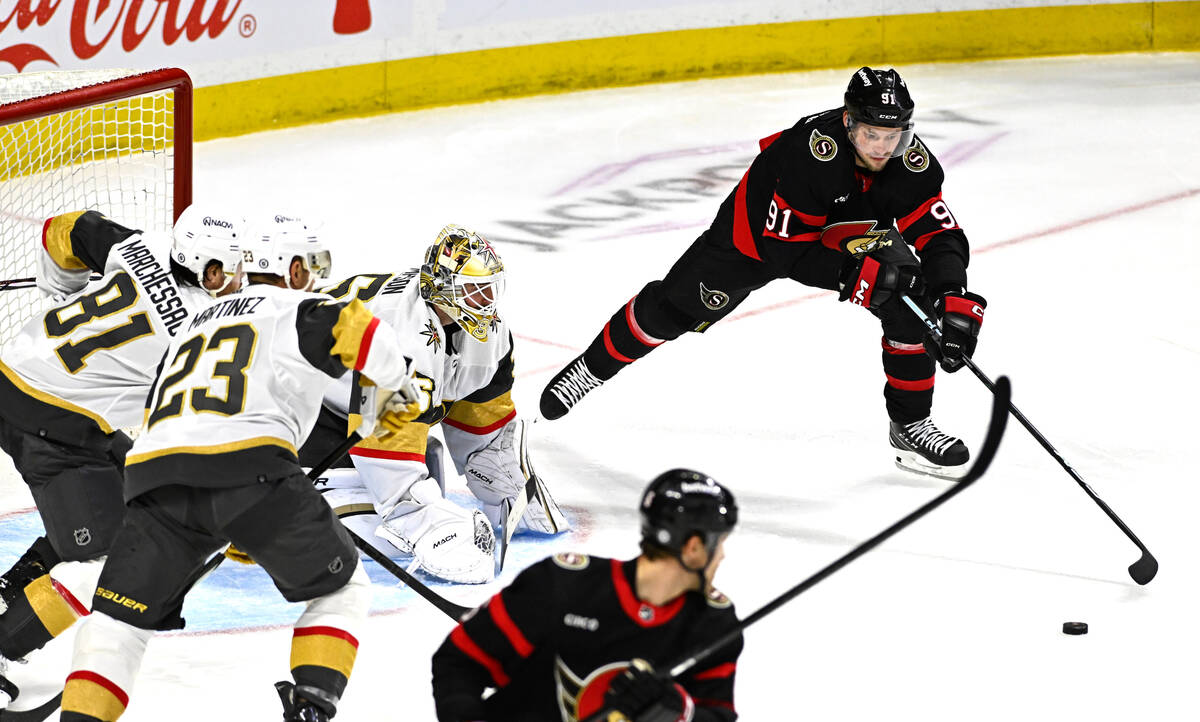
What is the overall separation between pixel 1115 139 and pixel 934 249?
360cm

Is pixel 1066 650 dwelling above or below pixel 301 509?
below

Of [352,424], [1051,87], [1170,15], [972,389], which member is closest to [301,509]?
[352,424]

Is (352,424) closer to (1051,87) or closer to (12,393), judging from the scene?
(12,393)

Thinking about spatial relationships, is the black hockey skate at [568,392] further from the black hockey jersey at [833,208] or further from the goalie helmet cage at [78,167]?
the goalie helmet cage at [78,167]

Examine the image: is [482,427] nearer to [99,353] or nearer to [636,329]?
[636,329]

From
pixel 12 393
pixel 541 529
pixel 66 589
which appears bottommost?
pixel 541 529

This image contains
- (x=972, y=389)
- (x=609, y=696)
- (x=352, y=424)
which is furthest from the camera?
(x=972, y=389)

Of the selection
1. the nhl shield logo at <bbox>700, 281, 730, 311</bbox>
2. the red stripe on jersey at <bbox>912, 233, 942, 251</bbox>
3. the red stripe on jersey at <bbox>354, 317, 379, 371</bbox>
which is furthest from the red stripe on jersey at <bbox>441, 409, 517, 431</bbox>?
the red stripe on jersey at <bbox>354, 317, 379, 371</bbox>

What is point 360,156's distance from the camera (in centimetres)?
736

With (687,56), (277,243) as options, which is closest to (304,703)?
(277,243)

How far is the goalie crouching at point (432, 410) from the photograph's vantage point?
12.2 feet

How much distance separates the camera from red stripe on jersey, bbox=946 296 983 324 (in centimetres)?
415

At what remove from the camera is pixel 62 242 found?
371cm

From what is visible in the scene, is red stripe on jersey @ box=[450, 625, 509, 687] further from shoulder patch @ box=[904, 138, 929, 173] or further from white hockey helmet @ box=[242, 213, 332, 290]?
shoulder patch @ box=[904, 138, 929, 173]
